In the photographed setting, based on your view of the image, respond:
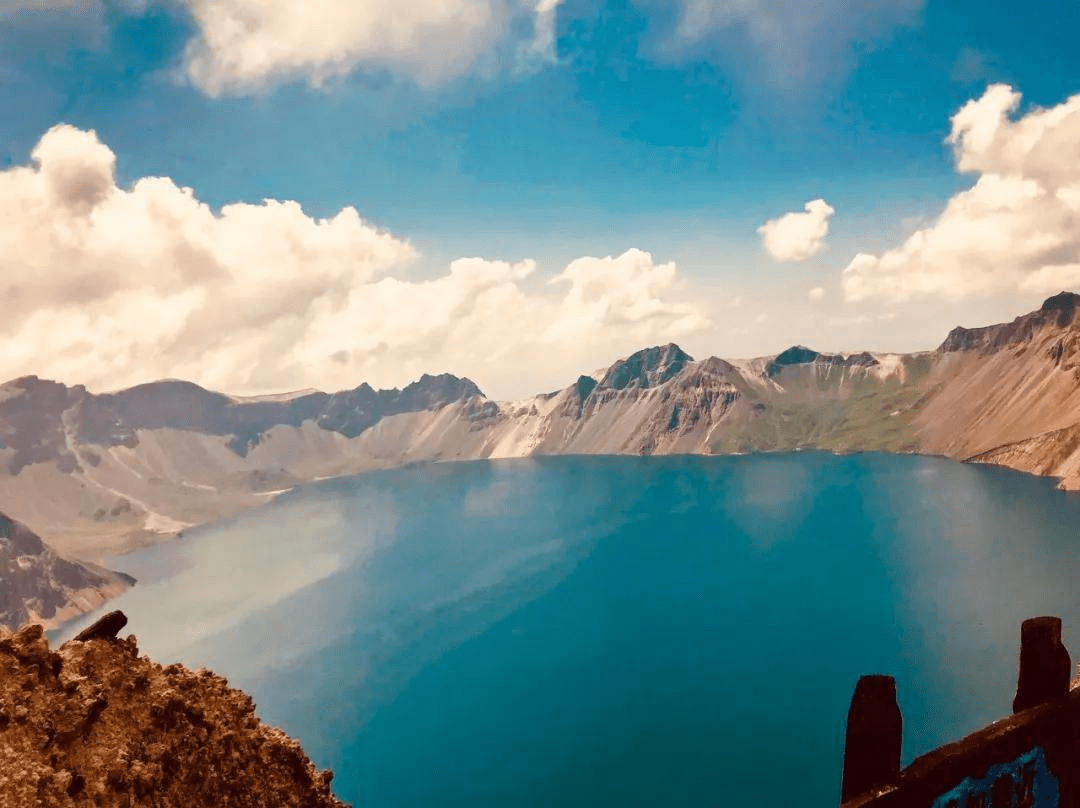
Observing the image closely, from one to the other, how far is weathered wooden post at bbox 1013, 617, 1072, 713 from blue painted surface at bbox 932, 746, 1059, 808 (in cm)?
128

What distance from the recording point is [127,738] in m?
16.7

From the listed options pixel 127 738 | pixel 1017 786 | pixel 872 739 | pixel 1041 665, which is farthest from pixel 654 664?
pixel 127 738

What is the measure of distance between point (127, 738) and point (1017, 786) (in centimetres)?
2347

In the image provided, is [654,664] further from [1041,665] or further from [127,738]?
[127,738]

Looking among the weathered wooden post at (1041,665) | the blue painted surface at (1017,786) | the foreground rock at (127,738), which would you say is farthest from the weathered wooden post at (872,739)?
the foreground rock at (127,738)

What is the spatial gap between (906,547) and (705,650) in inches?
3829

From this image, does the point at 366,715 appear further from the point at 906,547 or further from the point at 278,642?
the point at 906,547

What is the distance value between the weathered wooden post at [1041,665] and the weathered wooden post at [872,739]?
4600 millimetres

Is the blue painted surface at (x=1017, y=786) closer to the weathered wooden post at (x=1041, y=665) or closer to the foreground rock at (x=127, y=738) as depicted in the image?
the weathered wooden post at (x=1041, y=665)

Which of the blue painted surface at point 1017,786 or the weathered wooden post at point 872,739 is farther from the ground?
the weathered wooden post at point 872,739

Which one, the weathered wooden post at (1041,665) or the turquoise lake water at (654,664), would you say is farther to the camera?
the turquoise lake water at (654,664)

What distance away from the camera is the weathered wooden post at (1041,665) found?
16.3m

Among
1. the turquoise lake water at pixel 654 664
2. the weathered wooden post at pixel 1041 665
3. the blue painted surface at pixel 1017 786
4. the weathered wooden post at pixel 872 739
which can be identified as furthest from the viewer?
the turquoise lake water at pixel 654 664

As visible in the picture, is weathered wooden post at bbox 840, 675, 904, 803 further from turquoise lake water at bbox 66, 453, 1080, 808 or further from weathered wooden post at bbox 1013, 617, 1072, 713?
turquoise lake water at bbox 66, 453, 1080, 808
